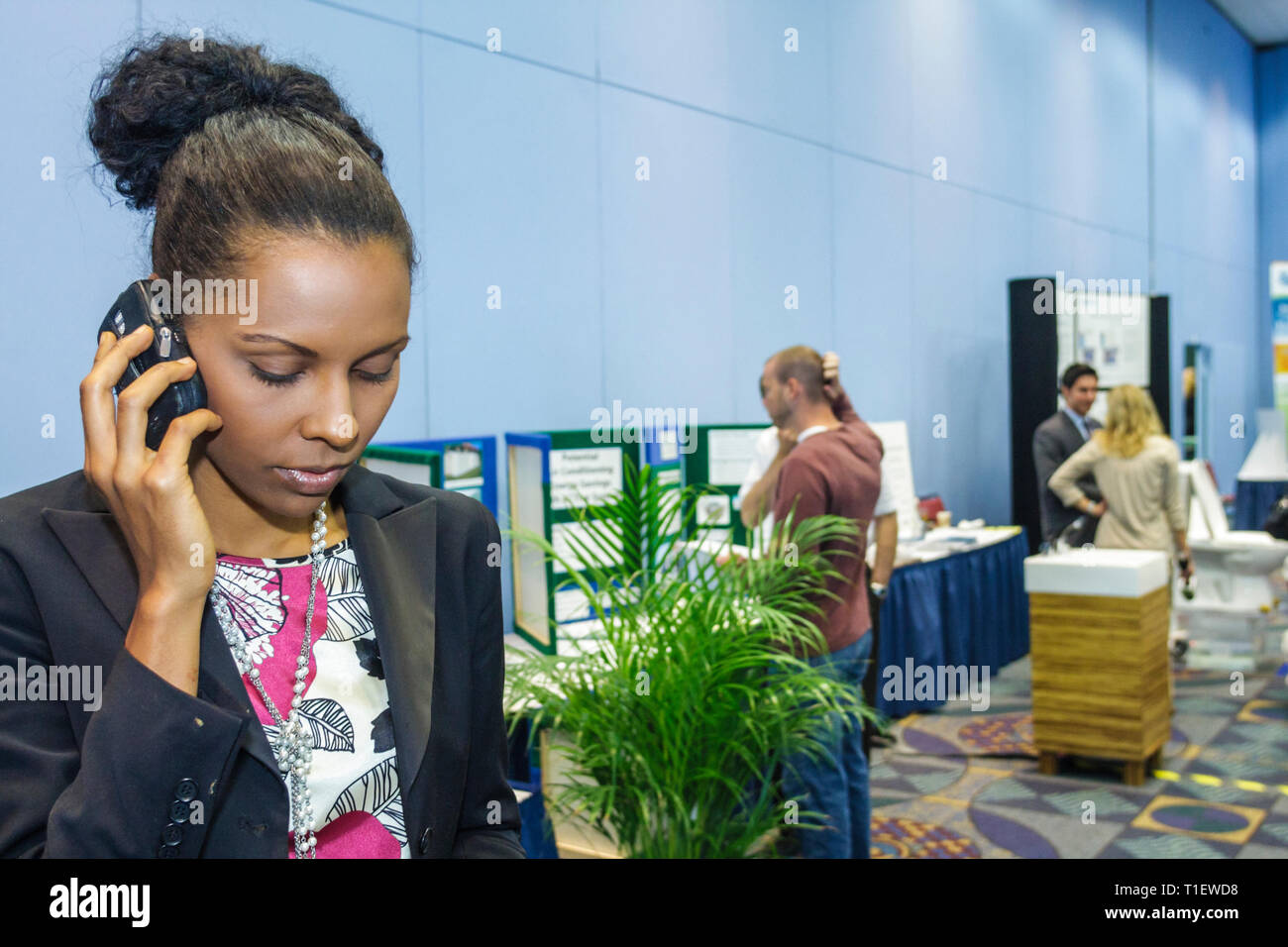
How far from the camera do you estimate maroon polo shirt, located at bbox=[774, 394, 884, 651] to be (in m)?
3.05

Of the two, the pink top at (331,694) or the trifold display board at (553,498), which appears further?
the trifold display board at (553,498)

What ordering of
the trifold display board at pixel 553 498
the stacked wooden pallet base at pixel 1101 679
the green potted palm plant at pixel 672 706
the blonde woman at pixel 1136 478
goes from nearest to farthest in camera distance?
the green potted palm plant at pixel 672 706 → the trifold display board at pixel 553 498 → the stacked wooden pallet base at pixel 1101 679 → the blonde woman at pixel 1136 478

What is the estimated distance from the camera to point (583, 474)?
3.07 m

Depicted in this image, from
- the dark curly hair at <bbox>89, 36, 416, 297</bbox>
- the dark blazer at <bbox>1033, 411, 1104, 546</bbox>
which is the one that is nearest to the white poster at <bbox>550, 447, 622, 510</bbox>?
the dark curly hair at <bbox>89, 36, 416, 297</bbox>

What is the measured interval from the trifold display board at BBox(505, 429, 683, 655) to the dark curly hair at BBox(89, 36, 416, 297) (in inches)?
77.7

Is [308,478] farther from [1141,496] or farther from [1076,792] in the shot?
[1141,496]

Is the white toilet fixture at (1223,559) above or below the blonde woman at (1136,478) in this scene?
below

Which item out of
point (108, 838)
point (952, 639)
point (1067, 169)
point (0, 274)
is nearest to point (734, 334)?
point (952, 639)

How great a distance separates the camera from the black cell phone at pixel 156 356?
2.46 feet

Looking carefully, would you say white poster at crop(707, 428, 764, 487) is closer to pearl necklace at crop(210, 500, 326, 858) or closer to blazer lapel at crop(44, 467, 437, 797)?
blazer lapel at crop(44, 467, 437, 797)

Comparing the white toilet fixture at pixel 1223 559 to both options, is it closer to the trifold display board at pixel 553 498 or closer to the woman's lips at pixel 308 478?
the trifold display board at pixel 553 498

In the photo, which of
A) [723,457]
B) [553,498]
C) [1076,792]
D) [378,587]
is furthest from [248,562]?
[1076,792]

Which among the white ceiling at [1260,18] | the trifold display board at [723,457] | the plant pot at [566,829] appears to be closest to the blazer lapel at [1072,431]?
the trifold display board at [723,457]

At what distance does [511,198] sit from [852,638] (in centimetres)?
191
